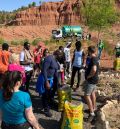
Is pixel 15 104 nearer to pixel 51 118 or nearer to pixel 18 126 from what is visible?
pixel 18 126

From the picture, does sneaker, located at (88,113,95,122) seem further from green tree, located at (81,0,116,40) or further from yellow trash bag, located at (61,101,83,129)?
green tree, located at (81,0,116,40)

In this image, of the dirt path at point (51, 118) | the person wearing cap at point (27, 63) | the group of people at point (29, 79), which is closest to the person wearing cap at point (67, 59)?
the group of people at point (29, 79)

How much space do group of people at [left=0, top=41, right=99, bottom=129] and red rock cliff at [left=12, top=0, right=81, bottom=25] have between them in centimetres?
8541

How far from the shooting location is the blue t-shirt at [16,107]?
5.13m

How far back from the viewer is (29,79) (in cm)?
1172

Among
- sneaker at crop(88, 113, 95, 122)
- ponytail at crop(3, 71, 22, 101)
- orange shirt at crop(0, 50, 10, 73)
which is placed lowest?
sneaker at crop(88, 113, 95, 122)

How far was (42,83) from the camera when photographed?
9.77 meters

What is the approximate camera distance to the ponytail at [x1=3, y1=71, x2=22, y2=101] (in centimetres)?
505

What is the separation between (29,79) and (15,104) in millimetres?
6586

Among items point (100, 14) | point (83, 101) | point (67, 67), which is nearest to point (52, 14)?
point (100, 14)

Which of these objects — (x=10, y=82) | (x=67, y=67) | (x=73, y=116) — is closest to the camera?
(x=10, y=82)

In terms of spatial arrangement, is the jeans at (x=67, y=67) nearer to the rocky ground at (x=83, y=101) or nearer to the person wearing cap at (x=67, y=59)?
the person wearing cap at (x=67, y=59)

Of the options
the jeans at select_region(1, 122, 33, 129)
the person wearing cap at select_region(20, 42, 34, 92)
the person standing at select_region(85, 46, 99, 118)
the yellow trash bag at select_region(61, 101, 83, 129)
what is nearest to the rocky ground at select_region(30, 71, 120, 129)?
the person standing at select_region(85, 46, 99, 118)

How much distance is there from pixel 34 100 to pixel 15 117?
631 centimetres
